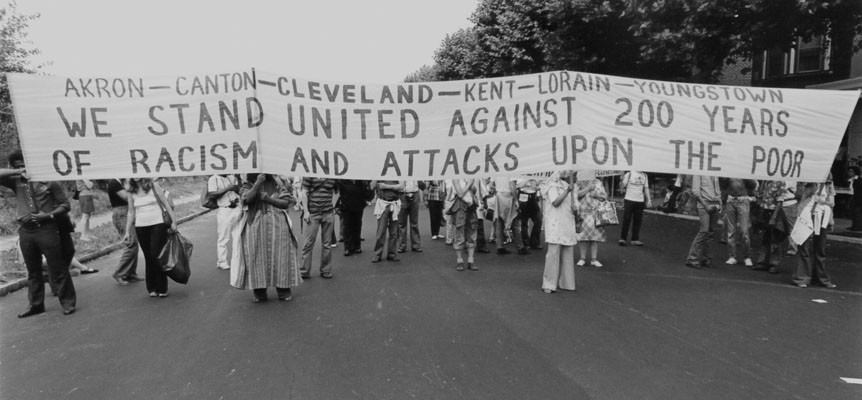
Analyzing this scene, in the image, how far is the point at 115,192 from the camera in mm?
7984

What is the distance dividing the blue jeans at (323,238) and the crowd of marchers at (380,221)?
0.05 ft

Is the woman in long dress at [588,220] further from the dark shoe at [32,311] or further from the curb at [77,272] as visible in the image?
the curb at [77,272]

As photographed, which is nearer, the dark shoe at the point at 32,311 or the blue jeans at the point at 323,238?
the dark shoe at the point at 32,311

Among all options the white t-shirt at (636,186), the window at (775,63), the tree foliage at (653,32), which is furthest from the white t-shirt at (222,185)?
the window at (775,63)

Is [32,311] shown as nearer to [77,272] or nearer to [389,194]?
[77,272]

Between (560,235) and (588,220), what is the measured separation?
78.3 inches

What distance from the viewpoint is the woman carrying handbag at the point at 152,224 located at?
652 centimetres

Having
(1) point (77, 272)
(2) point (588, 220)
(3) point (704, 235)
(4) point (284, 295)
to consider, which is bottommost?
(1) point (77, 272)

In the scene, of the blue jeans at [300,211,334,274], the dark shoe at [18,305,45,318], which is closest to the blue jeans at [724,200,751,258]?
the blue jeans at [300,211,334,274]

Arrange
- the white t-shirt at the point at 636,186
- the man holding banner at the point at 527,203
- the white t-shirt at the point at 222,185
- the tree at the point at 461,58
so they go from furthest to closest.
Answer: the tree at the point at 461,58, the white t-shirt at the point at 636,186, the man holding banner at the point at 527,203, the white t-shirt at the point at 222,185

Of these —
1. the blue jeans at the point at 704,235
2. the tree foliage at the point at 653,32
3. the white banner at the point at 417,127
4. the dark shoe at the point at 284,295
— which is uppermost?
the tree foliage at the point at 653,32

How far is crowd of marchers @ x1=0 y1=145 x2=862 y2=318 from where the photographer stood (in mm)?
5914

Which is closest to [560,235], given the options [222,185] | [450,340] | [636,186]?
[450,340]

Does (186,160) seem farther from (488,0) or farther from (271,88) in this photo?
(488,0)
